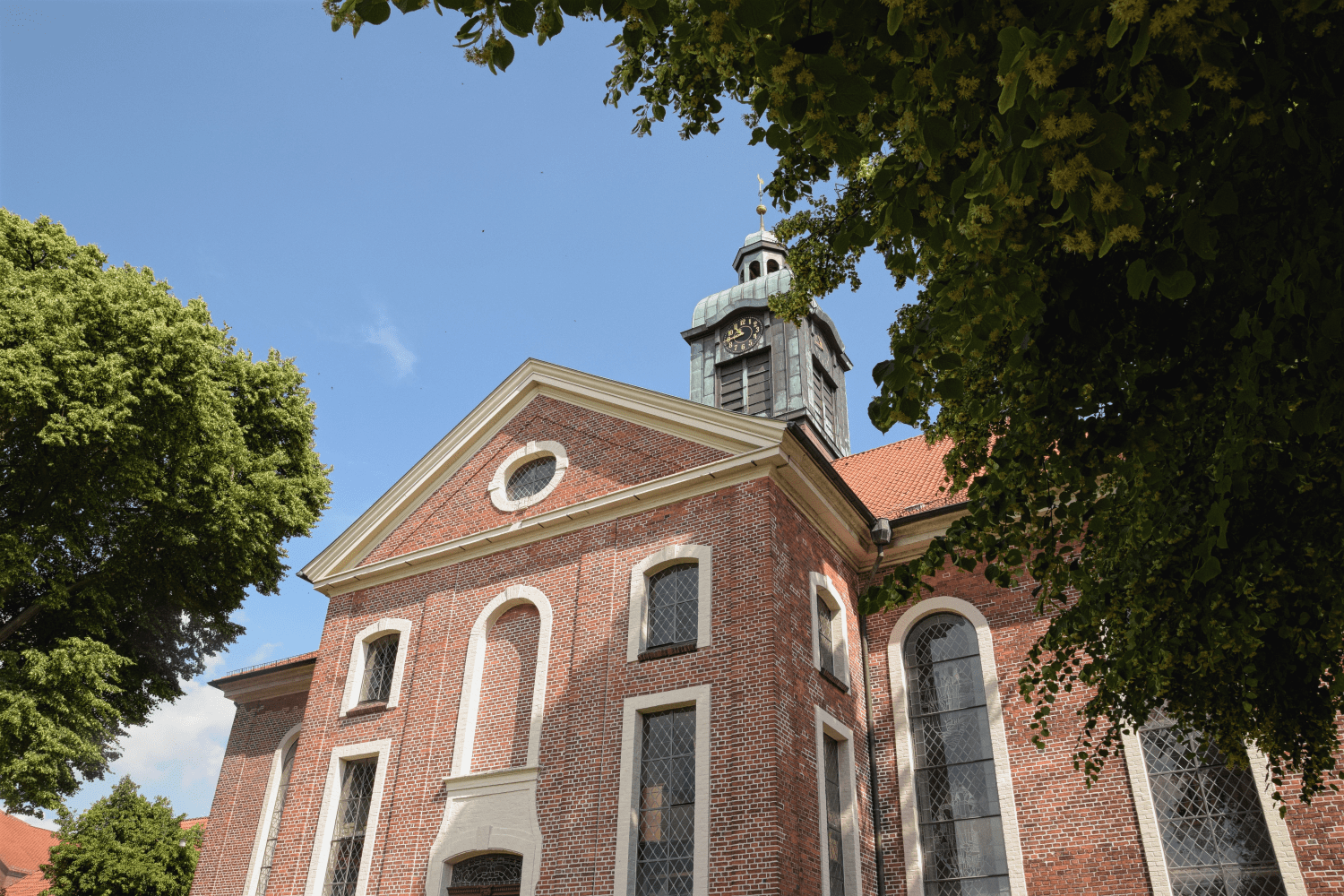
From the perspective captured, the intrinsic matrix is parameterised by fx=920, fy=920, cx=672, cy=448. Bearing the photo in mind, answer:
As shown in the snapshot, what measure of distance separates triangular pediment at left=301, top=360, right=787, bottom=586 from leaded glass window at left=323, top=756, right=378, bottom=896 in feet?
11.5

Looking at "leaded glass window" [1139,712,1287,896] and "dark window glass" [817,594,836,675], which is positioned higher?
"dark window glass" [817,594,836,675]

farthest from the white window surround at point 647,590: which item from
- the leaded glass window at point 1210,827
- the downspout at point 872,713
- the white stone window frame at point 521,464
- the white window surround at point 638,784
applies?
the leaded glass window at point 1210,827

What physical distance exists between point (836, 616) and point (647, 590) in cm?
296

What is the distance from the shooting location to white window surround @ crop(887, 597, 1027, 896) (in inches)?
485

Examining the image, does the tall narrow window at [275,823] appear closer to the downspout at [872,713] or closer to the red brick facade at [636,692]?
the red brick facade at [636,692]

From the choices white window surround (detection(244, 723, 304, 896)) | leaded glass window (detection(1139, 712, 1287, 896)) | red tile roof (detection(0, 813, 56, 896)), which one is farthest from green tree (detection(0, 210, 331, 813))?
red tile roof (detection(0, 813, 56, 896))

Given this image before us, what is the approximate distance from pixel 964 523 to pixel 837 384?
768 inches

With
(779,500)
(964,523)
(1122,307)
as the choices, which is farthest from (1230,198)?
(779,500)

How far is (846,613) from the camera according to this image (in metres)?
14.2

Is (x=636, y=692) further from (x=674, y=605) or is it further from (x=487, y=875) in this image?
(x=487, y=875)

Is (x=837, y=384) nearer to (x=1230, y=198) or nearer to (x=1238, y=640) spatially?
(x=1238, y=640)

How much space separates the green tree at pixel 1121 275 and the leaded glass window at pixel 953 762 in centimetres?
648

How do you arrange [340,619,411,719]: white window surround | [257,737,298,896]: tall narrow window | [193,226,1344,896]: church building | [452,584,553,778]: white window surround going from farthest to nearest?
[257,737,298,896]: tall narrow window → [340,619,411,719]: white window surround → [452,584,553,778]: white window surround → [193,226,1344,896]: church building

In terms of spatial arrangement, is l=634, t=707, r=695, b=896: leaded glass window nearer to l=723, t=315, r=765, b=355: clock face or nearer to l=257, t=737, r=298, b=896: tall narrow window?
l=257, t=737, r=298, b=896: tall narrow window
